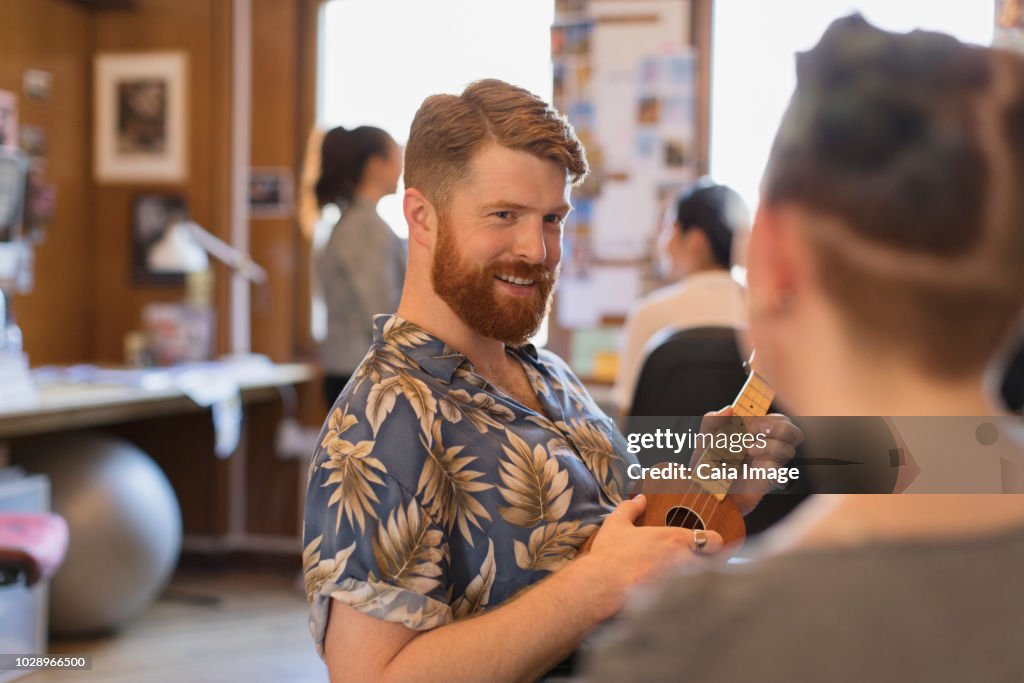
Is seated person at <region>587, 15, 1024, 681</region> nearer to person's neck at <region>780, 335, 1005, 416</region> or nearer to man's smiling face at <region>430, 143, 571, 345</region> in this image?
person's neck at <region>780, 335, 1005, 416</region>

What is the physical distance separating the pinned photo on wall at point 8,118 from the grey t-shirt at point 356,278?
1435 mm

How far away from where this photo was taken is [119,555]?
3490 millimetres

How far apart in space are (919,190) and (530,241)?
931 mm

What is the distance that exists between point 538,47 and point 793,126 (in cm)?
405

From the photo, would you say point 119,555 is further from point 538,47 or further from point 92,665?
point 538,47

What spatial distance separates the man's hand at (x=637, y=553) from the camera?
119 cm

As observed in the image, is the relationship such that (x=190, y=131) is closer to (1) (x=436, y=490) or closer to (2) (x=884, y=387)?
(1) (x=436, y=490)

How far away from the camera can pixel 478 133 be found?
57.1 inches

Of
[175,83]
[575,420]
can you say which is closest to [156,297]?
[175,83]

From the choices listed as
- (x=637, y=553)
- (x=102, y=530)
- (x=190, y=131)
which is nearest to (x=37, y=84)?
(x=190, y=131)

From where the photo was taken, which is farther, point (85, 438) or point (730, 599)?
point (85, 438)

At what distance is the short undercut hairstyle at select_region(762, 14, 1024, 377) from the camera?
0.56m

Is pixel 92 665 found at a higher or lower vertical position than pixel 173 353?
lower

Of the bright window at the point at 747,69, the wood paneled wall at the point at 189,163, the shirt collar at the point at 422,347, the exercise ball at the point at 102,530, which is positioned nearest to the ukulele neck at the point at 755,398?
the shirt collar at the point at 422,347
